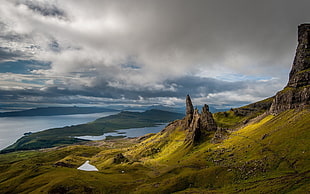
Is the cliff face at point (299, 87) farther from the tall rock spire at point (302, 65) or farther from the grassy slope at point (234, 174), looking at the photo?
the grassy slope at point (234, 174)

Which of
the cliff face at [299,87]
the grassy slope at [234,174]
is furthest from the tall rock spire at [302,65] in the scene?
the grassy slope at [234,174]

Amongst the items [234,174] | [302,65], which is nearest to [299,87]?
[302,65]

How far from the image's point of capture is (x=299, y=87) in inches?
6383

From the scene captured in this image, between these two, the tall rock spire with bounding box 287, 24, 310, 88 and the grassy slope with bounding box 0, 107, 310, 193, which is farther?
the tall rock spire with bounding box 287, 24, 310, 88

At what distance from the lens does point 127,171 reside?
141m

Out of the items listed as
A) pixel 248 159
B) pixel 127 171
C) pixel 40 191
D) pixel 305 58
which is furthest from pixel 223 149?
pixel 305 58

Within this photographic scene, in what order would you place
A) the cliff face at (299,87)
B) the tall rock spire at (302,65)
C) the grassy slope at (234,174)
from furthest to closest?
1. the tall rock spire at (302,65)
2. the cliff face at (299,87)
3. the grassy slope at (234,174)

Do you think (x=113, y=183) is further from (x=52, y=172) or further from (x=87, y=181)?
(x=52, y=172)

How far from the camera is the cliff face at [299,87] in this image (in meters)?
141

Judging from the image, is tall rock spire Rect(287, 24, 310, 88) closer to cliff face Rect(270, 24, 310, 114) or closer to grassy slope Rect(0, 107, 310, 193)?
cliff face Rect(270, 24, 310, 114)

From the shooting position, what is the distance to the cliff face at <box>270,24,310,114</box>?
141125 mm

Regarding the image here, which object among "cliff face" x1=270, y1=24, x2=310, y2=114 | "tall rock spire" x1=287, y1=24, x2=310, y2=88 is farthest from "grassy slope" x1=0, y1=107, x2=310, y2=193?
"tall rock spire" x1=287, y1=24, x2=310, y2=88

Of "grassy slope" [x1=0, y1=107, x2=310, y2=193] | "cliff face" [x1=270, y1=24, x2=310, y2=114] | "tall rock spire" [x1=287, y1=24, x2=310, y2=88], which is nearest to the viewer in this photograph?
"grassy slope" [x1=0, y1=107, x2=310, y2=193]

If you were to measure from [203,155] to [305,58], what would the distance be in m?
158
